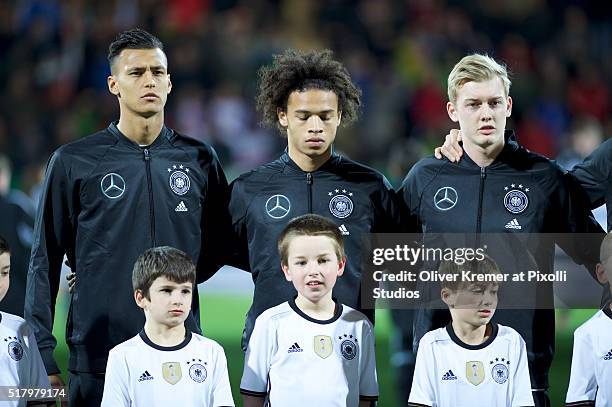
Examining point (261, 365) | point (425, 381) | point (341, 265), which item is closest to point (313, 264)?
point (341, 265)

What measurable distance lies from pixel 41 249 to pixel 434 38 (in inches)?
391

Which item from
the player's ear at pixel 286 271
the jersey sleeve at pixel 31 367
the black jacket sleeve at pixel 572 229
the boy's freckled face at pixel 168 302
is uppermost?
the black jacket sleeve at pixel 572 229

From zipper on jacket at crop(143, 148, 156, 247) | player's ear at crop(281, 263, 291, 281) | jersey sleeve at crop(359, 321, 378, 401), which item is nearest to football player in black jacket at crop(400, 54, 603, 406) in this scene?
jersey sleeve at crop(359, 321, 378, 401)

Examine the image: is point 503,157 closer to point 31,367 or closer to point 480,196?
point 480,196

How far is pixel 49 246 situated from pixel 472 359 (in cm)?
207

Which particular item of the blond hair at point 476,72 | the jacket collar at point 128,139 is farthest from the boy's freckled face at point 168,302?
the blond hair at point 476,72

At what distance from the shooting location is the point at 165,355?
5016mm

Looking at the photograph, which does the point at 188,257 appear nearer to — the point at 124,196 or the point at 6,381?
the point at 124,196

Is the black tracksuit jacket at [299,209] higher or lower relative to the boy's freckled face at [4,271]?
higher

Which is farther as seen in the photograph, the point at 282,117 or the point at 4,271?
the point at 282,117

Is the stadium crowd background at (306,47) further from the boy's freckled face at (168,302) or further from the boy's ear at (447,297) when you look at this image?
the boy's freckled face at (168,302)

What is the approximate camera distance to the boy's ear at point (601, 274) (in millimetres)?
5278

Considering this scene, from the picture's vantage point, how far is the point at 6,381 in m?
5.06

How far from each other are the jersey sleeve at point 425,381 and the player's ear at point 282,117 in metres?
1.31
